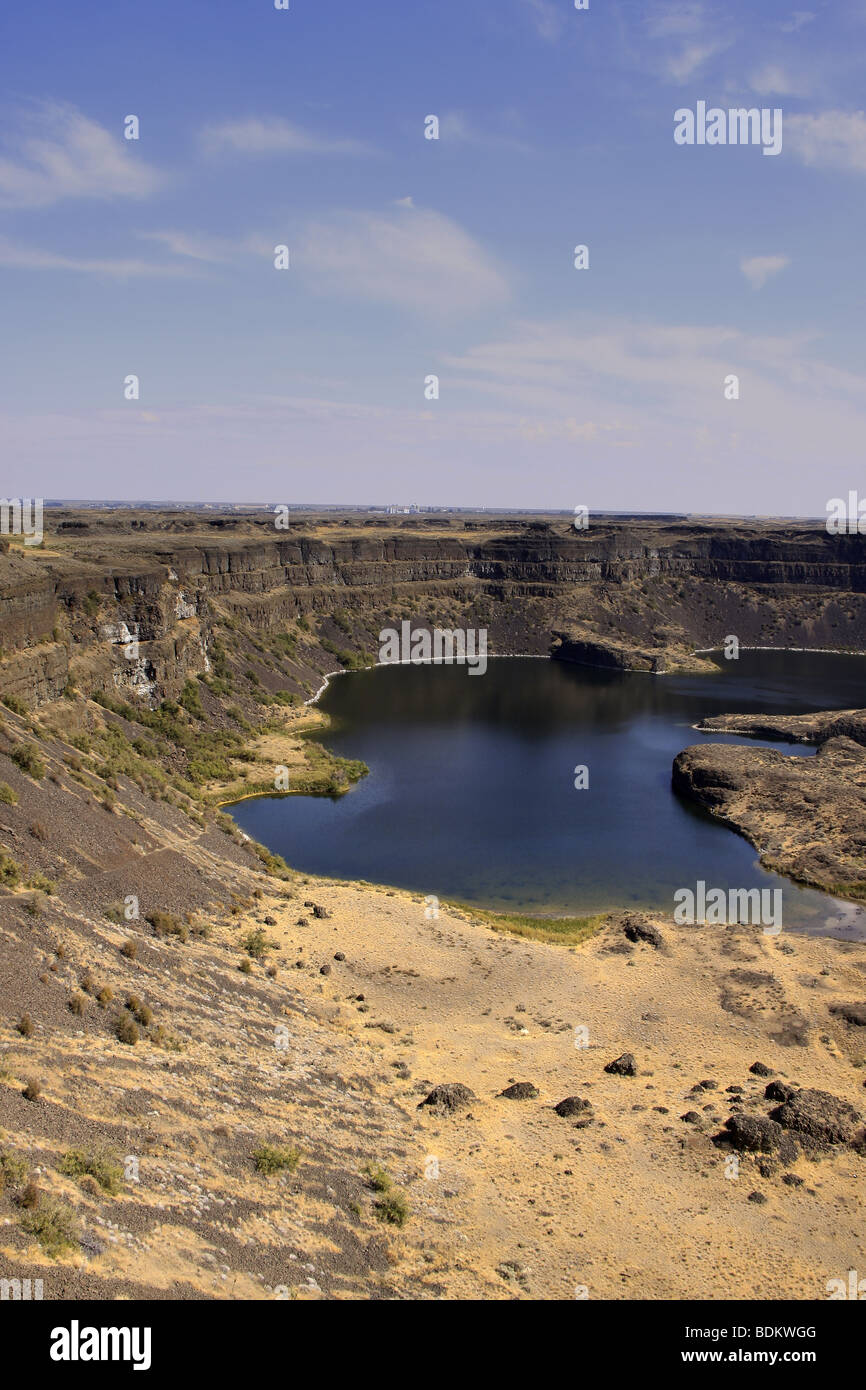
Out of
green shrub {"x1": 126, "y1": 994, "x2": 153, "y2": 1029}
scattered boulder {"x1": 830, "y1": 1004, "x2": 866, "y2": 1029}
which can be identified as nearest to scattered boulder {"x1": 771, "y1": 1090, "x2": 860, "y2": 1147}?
scattered boulder {"x1": 830, "y1": 1004, "x2": 866, "y2": 1029}

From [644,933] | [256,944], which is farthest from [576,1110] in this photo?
[644,933]

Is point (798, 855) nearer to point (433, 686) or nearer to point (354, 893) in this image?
point (354, 893)

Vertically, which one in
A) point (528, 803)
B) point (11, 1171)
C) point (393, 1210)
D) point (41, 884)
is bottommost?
point (393, 1210)

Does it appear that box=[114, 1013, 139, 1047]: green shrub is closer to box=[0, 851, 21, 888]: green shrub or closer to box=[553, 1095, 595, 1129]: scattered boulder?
box=[0, 851, 21, 888]: green shrub

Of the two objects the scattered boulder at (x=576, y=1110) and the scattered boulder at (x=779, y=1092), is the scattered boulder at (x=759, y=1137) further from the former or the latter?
the scattered boulder at (x=576, y=1110)

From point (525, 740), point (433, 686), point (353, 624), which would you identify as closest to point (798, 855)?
point (525, 740)

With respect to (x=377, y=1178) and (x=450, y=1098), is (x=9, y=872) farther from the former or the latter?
(x=450, y=1098)
